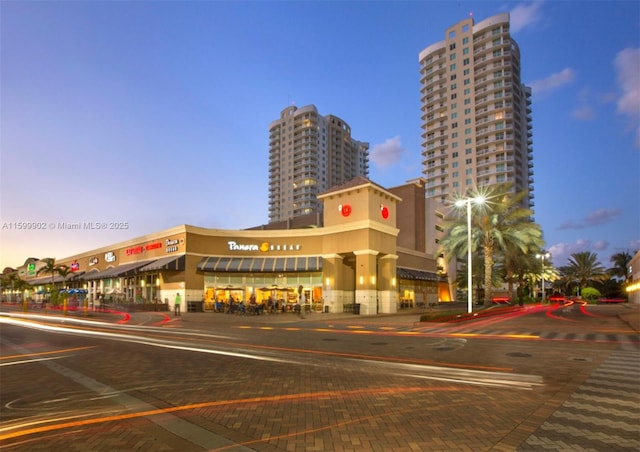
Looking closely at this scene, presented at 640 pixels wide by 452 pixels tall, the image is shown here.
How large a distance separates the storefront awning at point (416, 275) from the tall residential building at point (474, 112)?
47657 mm

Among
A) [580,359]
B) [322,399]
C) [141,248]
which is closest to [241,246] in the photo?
[141,248]

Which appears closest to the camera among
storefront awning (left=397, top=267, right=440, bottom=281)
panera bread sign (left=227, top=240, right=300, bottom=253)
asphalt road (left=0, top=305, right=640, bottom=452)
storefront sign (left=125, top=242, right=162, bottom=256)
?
asphalt road (left=0, top=305, right=640, bottom=452)

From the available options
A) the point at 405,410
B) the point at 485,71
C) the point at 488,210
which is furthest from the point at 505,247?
the point at 485,71

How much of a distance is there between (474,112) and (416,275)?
71310 mm

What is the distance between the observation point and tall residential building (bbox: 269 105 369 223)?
5556 inches

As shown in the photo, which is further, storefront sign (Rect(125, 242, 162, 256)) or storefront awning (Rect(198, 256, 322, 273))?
storefront sign (Rect(125, 242, 162, 256))

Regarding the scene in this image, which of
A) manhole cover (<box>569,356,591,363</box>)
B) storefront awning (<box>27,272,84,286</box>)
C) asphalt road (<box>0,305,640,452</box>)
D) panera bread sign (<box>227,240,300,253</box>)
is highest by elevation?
panera bread sign (<box>227,240,300,253</box>)

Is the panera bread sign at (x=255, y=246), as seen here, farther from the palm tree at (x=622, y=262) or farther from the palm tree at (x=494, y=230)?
the palm tree at (x=622, y=262)

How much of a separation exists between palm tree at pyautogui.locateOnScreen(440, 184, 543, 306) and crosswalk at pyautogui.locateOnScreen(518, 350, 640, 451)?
27.2 m

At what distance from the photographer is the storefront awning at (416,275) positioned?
48.5 metres

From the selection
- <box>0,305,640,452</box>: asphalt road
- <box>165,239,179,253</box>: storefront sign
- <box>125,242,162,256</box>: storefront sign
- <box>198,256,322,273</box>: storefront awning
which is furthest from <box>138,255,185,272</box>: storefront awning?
<box>0,305,640,452</box>: asphalt road

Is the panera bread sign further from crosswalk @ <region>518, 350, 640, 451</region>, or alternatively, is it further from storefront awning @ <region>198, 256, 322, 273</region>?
crosswalk @ <region>518, 350, 640, 451</region>

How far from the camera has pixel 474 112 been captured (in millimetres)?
108188

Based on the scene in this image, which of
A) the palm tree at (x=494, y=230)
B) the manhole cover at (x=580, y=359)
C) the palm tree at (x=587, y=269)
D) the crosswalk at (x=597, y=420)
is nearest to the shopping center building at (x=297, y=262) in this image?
the palm tree at (x=494, y=230)
